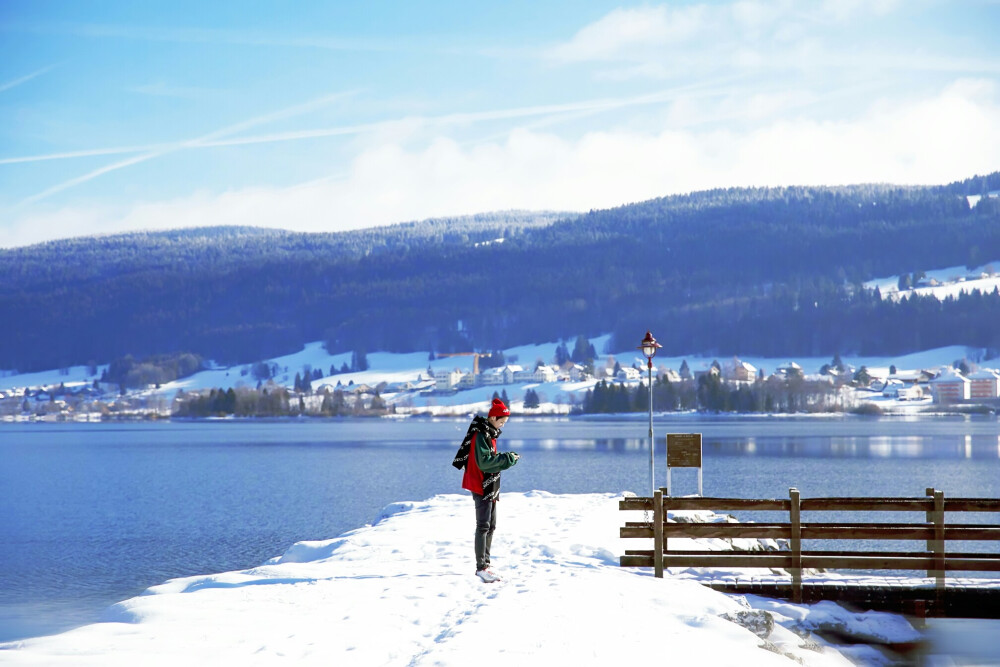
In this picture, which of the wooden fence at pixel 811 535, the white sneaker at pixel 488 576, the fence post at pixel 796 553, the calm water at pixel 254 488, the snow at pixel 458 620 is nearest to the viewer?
the snow at pixel 458 620

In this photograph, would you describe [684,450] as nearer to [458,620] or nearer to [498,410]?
[498,410]

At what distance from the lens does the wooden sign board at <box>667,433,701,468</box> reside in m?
21.6

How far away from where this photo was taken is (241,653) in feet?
35.7

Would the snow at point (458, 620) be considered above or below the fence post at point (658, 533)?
below

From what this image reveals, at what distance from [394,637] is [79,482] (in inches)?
2257

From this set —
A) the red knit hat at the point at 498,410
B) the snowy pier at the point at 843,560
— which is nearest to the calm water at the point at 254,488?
the red knit hat at the point at 498,410

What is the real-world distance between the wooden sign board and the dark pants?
24.7 feet

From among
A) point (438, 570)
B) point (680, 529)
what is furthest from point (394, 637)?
point (680, 529)

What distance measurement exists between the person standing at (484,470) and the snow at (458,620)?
43cm

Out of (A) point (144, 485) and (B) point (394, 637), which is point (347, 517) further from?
(B) point (394, 637)

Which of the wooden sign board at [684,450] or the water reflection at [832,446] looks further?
the water reflection at [832,446]

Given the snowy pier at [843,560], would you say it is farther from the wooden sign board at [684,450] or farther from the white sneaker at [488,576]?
the wooden sign board at [684,450]

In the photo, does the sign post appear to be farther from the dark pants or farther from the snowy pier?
the dark pants

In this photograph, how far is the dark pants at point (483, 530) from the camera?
1489cm
